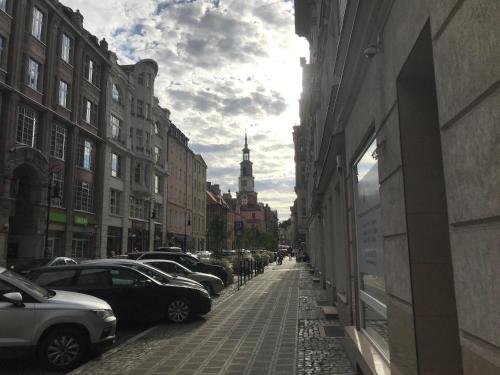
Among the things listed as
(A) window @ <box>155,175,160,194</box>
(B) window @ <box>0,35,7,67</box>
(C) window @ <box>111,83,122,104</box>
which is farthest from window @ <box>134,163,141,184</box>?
(B) window @ <box>0,35,7,67</box>

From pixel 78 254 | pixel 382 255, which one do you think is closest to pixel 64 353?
pixel 382 255

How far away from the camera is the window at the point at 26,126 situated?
3169 centimetres

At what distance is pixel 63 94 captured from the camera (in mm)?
37406

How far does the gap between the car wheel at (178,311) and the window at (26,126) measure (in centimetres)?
2444

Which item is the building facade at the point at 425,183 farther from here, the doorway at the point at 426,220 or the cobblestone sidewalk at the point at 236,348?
the cobblestone sidewalk at the point at 236,348

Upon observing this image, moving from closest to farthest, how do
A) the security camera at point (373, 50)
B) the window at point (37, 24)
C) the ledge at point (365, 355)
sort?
the security camera at point (373, 50), the ledge at point (365, 355), the window at point (37, 24)

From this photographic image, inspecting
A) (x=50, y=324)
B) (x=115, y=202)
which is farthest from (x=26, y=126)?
(x=50, y=324)

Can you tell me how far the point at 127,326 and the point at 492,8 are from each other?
460 inches

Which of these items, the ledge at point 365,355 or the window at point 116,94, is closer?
the ledge at point 365,355

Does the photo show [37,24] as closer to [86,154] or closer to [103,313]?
[86,154]

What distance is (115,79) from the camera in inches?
1873

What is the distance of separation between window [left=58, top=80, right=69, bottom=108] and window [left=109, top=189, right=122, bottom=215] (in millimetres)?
11083

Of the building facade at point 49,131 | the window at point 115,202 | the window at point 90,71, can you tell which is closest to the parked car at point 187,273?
the building facade at point 49,131

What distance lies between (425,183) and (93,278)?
916 centimetres
